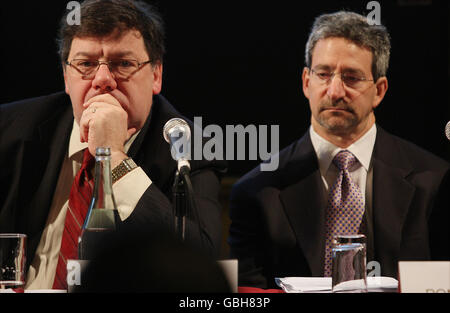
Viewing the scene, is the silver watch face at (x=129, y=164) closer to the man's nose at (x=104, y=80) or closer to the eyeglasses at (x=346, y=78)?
the man's nose at (x=104, y=80)

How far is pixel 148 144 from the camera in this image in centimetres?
259

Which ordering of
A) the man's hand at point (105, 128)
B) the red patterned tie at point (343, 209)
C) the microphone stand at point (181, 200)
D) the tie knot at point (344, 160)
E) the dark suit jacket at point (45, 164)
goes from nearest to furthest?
the microphone stand at point (181, 200) < the man's hand at point (105, 128) < the dark suit jacket at point (45, 164) < the red patterned tie at point (343, 209) < the tie knot at point (344, 160)

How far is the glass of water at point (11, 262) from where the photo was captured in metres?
1.59

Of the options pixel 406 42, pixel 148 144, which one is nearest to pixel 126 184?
pixel 148 144

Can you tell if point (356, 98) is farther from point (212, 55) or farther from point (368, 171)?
point (212, 55)

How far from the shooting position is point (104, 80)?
264 cm

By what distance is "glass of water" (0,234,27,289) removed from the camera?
1.59 meters

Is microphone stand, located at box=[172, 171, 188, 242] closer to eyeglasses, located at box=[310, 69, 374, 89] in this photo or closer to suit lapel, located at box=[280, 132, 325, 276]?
suit lapel, located at box=[280, 132, 325, 276]

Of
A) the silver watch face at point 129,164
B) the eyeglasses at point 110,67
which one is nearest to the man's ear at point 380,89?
the eyeglasses at point 110,67

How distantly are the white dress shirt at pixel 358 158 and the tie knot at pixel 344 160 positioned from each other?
17 mm

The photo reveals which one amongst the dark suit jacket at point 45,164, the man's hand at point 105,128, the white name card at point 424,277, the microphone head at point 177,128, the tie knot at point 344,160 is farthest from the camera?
the tie knot at point 344,160

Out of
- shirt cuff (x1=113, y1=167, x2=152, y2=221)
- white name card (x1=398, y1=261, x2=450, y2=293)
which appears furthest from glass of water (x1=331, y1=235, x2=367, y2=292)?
shirt cuff (x1=113, y1=167, x2=152, y2=221)
